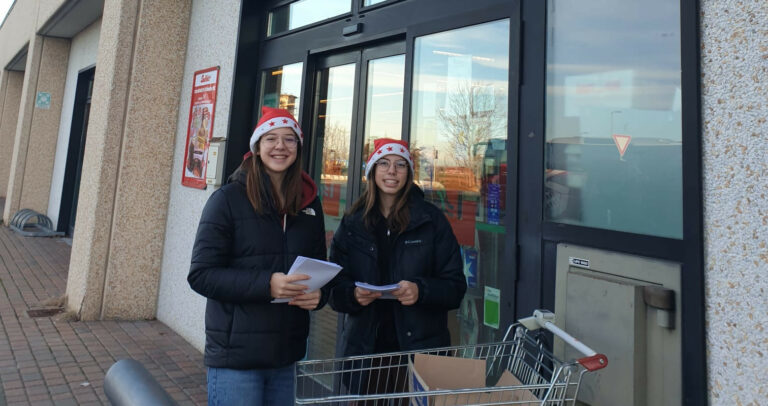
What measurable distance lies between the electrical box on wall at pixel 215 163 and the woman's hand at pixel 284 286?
305 centimetres

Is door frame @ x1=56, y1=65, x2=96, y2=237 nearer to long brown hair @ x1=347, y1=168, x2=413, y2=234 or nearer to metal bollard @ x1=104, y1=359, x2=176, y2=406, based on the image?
long brown hair @ x1=347, y1=168, x2=413, y2=234

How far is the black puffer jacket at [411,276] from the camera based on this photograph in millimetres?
2309

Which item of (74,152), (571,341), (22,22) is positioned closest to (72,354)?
(571,341)

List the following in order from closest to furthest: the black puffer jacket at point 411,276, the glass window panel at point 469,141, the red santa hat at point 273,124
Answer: the red santa hat at point 273,124 → the black puffer jacket at point 411,276 → the glass window panel at point 469,141

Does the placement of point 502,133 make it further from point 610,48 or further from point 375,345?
point 375,345

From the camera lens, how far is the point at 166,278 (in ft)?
18.2

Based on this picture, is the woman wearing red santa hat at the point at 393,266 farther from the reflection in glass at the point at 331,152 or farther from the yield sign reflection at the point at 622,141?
the reflection in glass at the point at 331,152

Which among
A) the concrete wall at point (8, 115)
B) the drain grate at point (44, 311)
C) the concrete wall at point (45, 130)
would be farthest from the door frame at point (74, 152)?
the concrete wall at point (8, 115)

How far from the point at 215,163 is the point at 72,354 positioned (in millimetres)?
2146

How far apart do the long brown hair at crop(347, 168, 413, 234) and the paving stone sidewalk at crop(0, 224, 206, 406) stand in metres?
2.24

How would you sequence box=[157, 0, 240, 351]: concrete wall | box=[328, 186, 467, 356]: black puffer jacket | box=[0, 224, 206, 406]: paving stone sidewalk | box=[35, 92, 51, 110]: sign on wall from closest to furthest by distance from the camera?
box=[328, 186, 467, 356]: black puffer jacket → box=[0, 224, 206, 406]: paving stone sidewalk → box=[157, 0, 240, 351]: concrete wall → box=[35, 92, 51, 110]: sign on wall

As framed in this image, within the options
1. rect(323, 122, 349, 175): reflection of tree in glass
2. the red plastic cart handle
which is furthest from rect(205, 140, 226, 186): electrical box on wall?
the red plastic cart handle

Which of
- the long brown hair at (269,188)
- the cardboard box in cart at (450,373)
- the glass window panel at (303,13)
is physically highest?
the glass window panel at (303,13)

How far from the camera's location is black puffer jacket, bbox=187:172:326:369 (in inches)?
76.3
